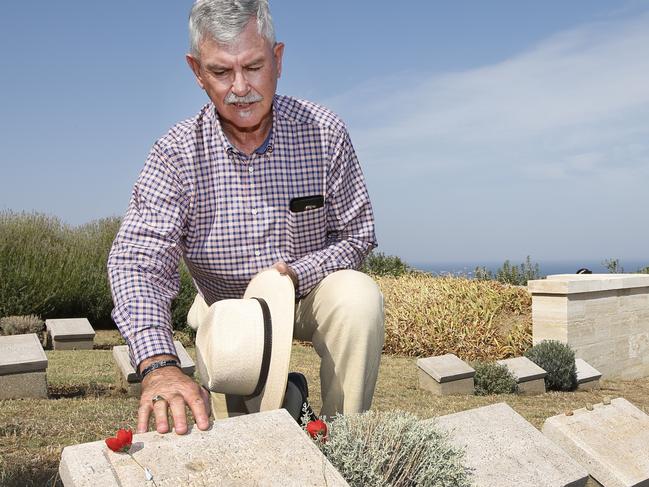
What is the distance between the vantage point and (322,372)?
280 centimetres

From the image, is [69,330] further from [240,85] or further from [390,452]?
[390,452]

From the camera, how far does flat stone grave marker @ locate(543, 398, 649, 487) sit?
3.72m

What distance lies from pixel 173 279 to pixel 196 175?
46 cm

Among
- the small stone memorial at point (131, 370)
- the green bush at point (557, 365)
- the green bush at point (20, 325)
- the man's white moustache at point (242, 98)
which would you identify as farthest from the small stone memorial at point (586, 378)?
the green bush at point (20, 325)

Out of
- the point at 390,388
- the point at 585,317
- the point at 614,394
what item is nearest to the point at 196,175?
the point at 390,388

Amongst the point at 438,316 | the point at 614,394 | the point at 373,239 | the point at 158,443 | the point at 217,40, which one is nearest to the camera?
the point at 158,443

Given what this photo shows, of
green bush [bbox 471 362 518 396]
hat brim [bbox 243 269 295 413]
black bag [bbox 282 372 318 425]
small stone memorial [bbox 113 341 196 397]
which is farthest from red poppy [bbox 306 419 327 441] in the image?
green bush [bbox 471 362 518 396]

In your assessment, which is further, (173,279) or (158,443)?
(173,279)

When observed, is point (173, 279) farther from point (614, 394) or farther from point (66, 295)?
point (66, 295)

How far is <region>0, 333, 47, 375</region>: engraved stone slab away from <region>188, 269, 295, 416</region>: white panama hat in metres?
4.54

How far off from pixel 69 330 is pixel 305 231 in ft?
28.7

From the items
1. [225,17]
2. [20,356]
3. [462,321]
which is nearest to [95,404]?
[20,356]

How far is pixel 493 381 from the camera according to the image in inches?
334

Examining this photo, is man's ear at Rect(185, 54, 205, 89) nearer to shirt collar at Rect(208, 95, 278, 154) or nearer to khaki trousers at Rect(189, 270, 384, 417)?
shirt collar at Rect(208, 95, 278, 154)
